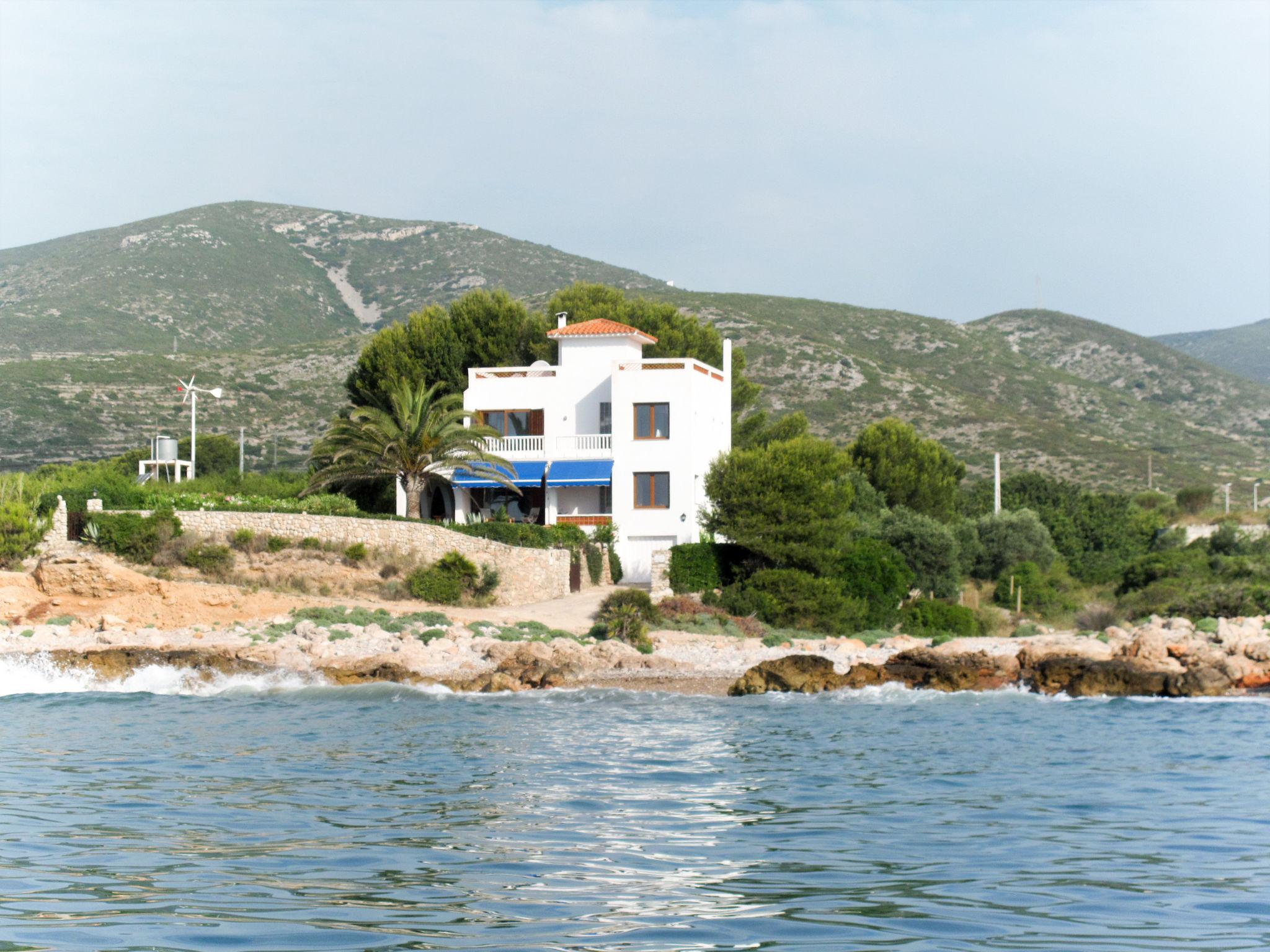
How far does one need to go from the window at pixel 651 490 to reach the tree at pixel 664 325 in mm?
8295

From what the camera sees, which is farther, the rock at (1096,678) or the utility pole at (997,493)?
the utility pole at (997,493)

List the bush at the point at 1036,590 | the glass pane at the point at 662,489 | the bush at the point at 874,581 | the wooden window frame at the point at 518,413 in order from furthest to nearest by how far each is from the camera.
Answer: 1. the wooden window frame at the point at 518,413
2. the glass pane at the point at 662,489
3. the bush at the point at 1036,590
4. the bush at the point at 874,581

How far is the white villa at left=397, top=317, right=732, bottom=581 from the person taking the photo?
39219mm

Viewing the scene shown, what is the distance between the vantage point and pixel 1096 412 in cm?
9450

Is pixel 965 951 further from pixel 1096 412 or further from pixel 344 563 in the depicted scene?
pixel 1096 412

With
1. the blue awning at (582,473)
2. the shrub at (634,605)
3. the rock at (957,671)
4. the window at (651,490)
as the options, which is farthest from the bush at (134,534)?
the rock at (957,671)

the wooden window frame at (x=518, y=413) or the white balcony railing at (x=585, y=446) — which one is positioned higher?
the wooden window frame at (x=518, y=413)

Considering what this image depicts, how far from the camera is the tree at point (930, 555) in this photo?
39094mm

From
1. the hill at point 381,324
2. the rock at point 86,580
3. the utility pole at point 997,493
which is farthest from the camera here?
the hill at point 381,324

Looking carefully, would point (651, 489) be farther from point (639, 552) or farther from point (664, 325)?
point (664, 325)

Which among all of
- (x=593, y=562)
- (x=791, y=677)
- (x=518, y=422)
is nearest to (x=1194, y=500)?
(x=518, y=422)

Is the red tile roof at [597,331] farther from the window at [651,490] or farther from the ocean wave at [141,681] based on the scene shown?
the ocean wave at [141,681]

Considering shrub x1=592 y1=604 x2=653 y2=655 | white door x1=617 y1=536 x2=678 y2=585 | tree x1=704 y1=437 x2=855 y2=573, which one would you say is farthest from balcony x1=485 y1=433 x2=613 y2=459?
shrub x1=592 y1=604 x2=653 y2=655

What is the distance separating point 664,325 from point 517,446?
31.1ft
